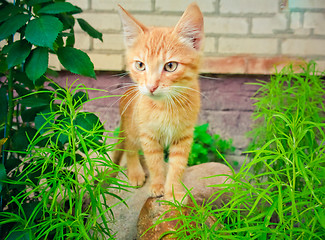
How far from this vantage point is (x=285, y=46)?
181cm

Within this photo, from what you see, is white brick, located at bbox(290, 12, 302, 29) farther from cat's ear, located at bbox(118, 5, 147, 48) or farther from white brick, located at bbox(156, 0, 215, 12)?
cat's ear, located at bbox(118, 5, 147, 48)

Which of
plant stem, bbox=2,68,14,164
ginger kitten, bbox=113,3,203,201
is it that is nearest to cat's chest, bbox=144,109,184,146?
ginger kitten, bbox=113,3,203,201

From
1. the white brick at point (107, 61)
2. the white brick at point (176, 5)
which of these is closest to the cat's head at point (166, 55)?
the white brick at point (176, 5)

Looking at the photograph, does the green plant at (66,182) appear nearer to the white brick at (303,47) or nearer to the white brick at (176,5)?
the white brick at (176,5)

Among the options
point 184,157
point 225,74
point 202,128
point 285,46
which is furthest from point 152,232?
point 285,46

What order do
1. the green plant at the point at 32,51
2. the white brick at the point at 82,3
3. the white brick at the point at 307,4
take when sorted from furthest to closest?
the white brick at the point at 82,3 < the white brick at the point at 307,4 < the green plant at the point at 32,51

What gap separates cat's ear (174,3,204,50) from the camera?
0.97 m

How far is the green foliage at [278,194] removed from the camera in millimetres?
724

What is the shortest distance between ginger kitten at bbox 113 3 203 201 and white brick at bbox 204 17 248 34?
2.32 ft

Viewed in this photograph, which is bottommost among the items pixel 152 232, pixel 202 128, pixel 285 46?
pixel 152 232

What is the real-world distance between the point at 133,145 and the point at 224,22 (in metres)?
0.91

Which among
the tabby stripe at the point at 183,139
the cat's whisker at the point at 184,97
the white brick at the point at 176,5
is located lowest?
the tabby stripe at the point at 183,139

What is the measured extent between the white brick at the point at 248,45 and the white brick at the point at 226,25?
4 cm

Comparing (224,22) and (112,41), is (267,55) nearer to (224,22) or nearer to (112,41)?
(224,22)
